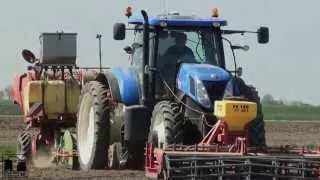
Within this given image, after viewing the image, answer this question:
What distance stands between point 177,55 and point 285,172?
2.98 meters

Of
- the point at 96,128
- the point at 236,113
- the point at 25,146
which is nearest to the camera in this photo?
the point at 236,113

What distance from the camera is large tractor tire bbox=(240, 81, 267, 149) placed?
12633 mm

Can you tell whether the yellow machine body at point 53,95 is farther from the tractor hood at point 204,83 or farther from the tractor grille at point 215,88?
the tractor grille at point 215,88

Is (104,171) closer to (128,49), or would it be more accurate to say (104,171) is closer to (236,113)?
(128,49)

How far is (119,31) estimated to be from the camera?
13.2 meters

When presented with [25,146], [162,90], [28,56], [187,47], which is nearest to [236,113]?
[162,90]

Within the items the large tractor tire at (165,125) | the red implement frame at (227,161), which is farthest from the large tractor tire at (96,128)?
the red implement frame at (227,161)

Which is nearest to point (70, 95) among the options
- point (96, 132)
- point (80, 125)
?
point (80, 125)

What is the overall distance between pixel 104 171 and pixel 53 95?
5.15 m

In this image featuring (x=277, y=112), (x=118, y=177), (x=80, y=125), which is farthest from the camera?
(x=277, y=112)

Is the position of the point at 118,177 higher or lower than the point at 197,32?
lower

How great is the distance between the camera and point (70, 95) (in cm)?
1838

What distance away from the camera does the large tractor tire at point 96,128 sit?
14023 mm

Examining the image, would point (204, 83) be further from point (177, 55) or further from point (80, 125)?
point (80, 125)
